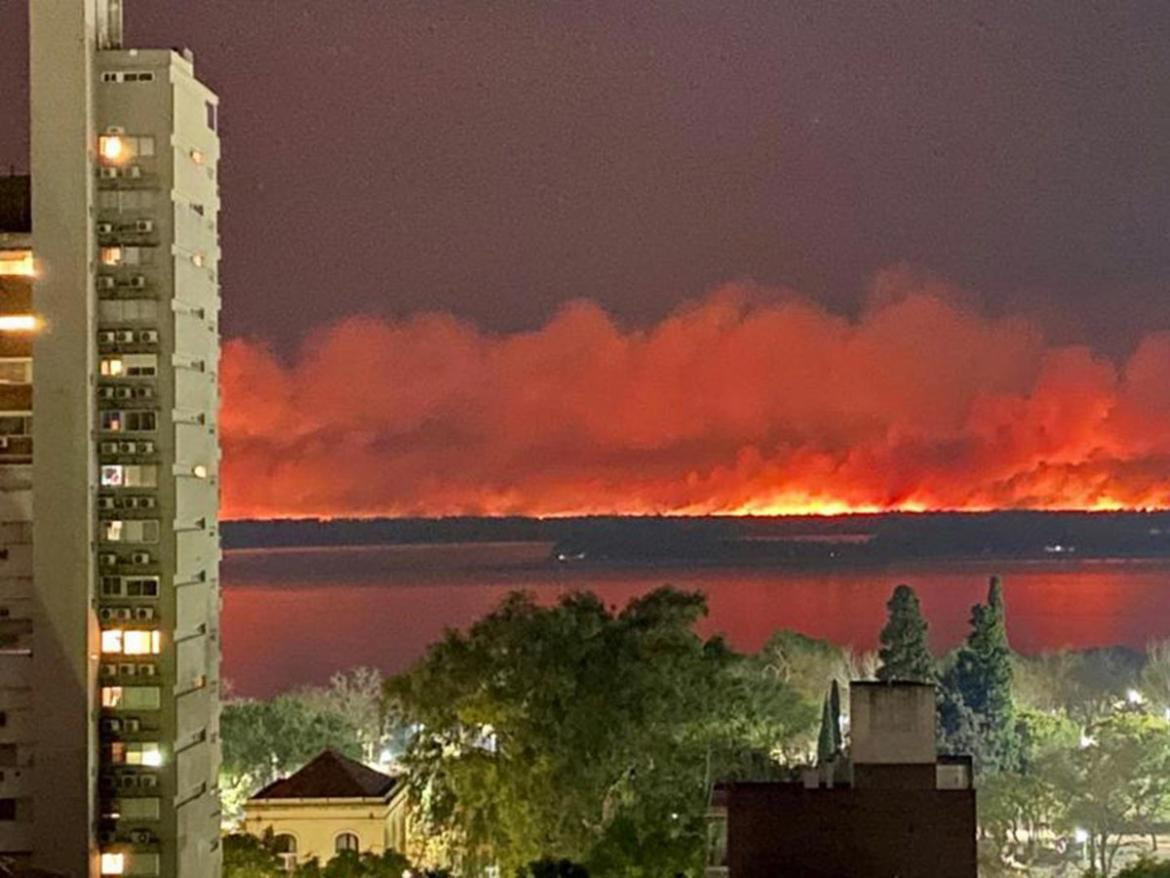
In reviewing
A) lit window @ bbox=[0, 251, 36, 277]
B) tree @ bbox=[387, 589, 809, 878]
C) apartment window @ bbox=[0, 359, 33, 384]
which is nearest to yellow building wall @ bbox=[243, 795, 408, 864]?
tree @ bbox=[387, 589, 809, 878]

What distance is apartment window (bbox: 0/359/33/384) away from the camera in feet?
107

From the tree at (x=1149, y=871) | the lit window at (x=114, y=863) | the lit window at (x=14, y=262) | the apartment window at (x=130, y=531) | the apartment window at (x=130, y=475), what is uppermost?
the lit window at (x=14, y=262)

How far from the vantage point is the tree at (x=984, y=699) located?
63.1 m

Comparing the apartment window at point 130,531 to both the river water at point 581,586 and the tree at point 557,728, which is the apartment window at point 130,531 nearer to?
the tree at point 557,728

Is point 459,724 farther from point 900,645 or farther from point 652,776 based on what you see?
point 900,645

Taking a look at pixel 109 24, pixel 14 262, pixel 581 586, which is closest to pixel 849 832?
pixel 14 262

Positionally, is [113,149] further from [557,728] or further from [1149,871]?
[1149,871]

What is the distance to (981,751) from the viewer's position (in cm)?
6319

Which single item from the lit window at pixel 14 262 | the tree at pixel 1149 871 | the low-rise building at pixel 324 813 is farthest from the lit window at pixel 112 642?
the tree at pixel 1149 871

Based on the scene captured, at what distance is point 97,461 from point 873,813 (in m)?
15.0

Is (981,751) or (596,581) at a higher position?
(596,581)

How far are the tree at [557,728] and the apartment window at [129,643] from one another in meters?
9.30

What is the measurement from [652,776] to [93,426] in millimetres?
15840

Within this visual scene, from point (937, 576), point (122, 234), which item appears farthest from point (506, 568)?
point (122, 234)
